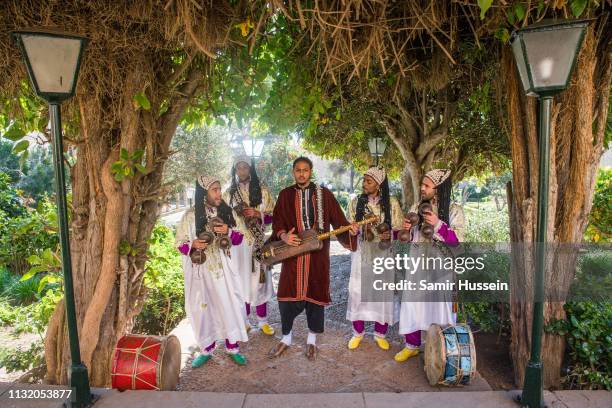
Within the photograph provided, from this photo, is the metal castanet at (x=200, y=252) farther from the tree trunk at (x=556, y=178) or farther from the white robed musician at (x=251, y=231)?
the tree trunk at (x=556, y=178)

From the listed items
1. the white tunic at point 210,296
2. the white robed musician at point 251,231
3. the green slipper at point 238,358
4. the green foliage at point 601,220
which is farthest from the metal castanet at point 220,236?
the green foliage at point 601,220

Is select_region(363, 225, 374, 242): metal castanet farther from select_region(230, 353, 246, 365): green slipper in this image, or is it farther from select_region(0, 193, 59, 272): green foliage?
select_region(0, 193, 59, 272): green foliage

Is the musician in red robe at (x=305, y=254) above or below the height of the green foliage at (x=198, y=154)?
below

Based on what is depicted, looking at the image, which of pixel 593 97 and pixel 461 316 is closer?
pixel 593 97

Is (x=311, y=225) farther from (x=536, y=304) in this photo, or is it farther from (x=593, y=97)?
(x=593, y=97)

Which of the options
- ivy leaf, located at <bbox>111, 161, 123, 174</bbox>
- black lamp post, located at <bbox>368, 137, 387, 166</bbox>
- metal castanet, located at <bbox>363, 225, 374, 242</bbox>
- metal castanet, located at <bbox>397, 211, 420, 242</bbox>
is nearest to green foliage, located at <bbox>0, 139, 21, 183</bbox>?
black lamp post, located at <bbox>368, 137, 387, 166</bbox>

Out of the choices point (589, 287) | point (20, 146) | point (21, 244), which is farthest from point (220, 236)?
point (21, 244)

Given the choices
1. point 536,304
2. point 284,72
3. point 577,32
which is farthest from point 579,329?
point 284,72

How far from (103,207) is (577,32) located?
154 inches

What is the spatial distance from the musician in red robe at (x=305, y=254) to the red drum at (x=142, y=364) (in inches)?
49.0

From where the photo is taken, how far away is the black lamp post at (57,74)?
2625mm

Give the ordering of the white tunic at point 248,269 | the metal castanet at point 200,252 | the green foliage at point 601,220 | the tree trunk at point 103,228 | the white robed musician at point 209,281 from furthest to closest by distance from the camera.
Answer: the green foliage at point 601,220, the white tunic at point 248,269, the white robed musician at point 209,281, the metal castanet at point 200,252, the tree trunk at point 103,228

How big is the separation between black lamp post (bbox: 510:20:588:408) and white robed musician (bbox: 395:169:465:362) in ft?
3.44

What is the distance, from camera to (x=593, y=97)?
355 cm
